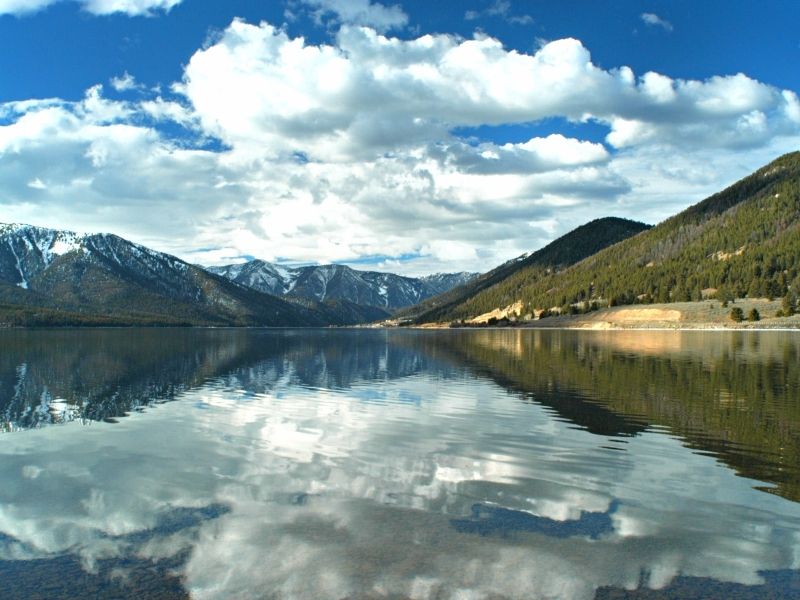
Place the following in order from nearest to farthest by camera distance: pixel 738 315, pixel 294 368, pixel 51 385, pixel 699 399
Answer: pixel 699 399 → pixel 51 385 → pixel 294 368 → pixel 738 315

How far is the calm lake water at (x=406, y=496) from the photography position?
44.7ft

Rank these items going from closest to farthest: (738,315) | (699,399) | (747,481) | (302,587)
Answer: (302,587), (747,481), (699,399), (738,315)

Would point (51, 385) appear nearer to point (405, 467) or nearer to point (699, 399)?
point (405, 467)

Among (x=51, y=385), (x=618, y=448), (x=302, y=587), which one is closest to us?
(x=302, y=587)

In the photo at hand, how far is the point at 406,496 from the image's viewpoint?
19.9 m

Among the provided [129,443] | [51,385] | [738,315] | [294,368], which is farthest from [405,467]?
[738,315]

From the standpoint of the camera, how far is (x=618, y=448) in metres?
26.8

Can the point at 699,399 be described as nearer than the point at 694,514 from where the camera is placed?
No

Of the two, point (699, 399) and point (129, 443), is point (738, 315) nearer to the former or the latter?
point (699, 399)

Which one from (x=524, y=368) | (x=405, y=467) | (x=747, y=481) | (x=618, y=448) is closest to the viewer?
(x=747, y=481)

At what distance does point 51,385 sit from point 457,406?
38965mm

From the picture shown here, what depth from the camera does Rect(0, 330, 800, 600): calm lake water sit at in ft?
44.7

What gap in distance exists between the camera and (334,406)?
41375 millimetres

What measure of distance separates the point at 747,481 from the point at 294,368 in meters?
59.1
